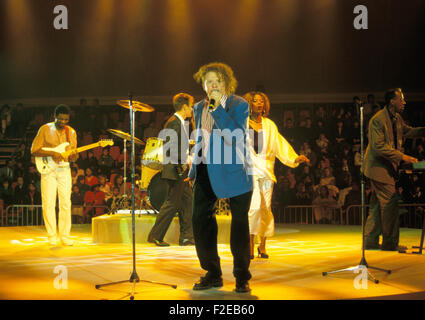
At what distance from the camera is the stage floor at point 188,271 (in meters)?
3.97

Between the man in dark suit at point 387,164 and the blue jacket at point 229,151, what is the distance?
10.1 feet

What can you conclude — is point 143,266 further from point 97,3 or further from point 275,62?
point 275,62

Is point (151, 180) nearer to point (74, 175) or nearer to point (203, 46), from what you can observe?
point (74, 175)

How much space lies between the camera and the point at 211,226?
4.21 meters

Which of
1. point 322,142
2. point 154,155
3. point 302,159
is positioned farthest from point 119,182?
point 302,159

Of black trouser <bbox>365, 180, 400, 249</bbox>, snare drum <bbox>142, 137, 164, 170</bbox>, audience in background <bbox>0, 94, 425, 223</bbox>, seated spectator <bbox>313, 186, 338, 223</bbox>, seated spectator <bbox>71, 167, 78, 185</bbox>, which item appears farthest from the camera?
seated spectator <bbox>71, 167, 78, 185</bbox>

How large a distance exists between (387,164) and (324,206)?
430 centimetres

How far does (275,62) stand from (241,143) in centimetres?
1283

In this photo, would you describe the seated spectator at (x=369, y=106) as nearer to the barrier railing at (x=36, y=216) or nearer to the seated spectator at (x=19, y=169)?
the barrier railing at (x=36, y=216)

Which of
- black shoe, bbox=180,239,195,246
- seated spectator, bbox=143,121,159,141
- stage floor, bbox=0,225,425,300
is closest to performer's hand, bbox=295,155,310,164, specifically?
stage floor, bbox=0,225,425,300

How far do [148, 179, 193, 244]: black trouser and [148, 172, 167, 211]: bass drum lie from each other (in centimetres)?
70

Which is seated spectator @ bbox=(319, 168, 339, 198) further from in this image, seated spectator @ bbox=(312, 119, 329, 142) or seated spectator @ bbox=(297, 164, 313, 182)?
seated spectator @ bbox=(312, 119, 329, 142)

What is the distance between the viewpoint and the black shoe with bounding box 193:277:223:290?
4159 millimetres
